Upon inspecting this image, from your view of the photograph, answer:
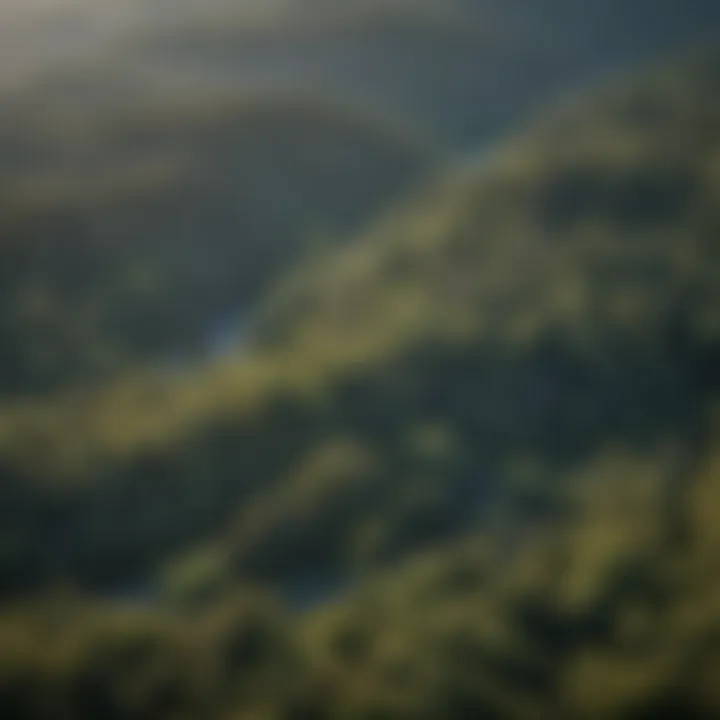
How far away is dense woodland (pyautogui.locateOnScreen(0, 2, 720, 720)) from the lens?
14.8ft

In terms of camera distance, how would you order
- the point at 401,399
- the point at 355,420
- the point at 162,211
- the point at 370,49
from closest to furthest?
the point at 355,420, the point at 401,399, the point at 162,211, the point at 370,49

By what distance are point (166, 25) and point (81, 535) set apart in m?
9.31

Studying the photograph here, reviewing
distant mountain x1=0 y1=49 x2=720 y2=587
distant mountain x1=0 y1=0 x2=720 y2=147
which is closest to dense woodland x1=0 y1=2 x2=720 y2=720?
distant mountain x1=0 y1=49 x2=720 y2=587

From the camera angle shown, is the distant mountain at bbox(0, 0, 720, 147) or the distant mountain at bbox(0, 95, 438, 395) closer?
the distant mountain at bbox(0, 95, 438, 395)

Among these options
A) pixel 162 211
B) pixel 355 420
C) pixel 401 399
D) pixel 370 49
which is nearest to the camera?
pixel 355 420

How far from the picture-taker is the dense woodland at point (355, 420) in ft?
14.8

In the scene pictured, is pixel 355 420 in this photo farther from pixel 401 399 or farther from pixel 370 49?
pixel 370 49

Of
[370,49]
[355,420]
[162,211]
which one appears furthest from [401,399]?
[370,49]

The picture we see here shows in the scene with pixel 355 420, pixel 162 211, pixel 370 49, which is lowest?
pixel 355 420

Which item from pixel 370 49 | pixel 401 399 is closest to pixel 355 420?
pixel 401 399

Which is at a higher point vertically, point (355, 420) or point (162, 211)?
point (162, 211)

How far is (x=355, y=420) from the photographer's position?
614 centimetres

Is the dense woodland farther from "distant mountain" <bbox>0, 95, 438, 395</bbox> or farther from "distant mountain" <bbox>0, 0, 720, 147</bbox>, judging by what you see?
"distant mountain" <bbox>0, 0, 720, 147</bbox>

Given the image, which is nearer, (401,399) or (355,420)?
(355,420)
